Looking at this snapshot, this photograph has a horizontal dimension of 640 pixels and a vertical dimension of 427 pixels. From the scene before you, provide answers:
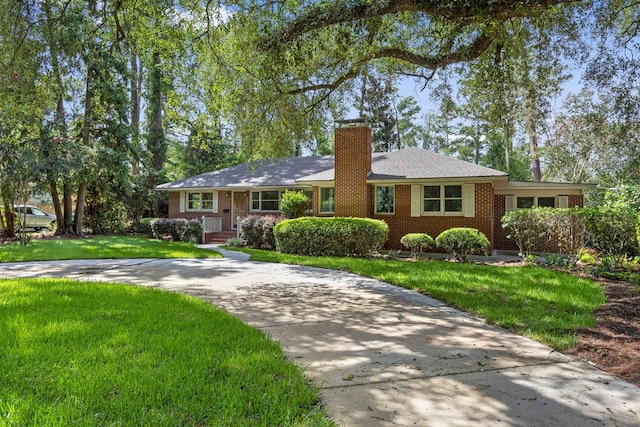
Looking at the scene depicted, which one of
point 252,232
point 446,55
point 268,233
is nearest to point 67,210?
point 252,232

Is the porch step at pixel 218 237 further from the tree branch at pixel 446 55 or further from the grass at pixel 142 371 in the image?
the grass at pixel 142 371

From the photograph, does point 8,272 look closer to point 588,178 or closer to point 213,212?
point 213,212

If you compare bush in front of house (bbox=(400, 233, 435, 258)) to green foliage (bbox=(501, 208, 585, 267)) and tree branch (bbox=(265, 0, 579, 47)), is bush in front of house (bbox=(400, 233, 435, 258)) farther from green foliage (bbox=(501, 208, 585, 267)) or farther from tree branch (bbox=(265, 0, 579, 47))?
tree branch (bbox=(265, 0, 579, 47))

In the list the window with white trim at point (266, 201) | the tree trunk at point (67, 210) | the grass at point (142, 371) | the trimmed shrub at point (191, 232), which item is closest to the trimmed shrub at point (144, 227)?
the tree trunk at point (67, 210)

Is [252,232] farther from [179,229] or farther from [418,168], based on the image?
[418,168]

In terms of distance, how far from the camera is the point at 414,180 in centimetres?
1410

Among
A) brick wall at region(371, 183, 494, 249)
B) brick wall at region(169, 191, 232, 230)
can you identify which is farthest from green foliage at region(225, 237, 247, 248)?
brick wall at region(371, 183, 494, 249)

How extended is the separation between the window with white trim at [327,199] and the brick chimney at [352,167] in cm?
88

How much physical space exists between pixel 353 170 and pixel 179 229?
8690 millimetres

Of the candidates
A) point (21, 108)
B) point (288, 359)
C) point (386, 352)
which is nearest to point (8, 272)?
point (21, 108)

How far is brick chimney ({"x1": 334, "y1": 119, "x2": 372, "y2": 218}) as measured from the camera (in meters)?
14.5

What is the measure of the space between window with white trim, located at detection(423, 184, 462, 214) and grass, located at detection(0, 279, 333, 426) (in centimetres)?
1086

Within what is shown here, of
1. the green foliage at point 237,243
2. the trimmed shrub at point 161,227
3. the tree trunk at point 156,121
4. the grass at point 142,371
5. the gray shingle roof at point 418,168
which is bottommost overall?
the grass at point 142,371

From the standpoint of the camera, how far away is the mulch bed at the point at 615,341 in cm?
357
